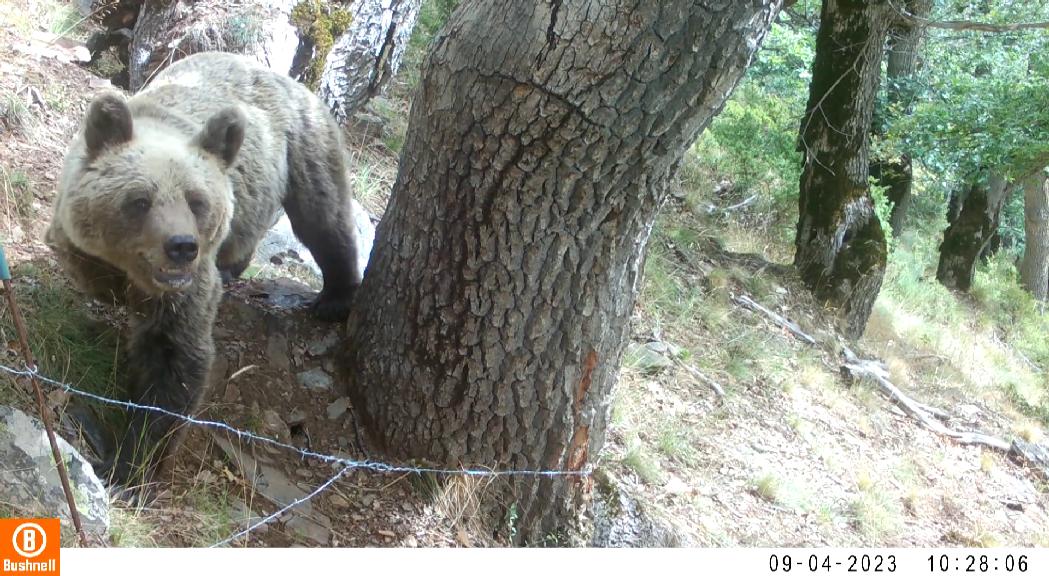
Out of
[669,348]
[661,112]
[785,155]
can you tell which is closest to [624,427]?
[669,348]

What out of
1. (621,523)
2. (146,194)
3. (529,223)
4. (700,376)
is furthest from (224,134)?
(700,376)

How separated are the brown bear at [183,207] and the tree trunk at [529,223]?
2.09 ft

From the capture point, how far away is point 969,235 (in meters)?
17.6

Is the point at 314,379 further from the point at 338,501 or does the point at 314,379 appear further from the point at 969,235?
the point at 969,235

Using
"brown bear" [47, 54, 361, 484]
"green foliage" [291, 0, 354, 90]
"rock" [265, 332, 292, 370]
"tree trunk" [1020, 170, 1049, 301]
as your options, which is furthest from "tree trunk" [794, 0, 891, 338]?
"tree trunk" [1020, 170, 1049, 301]

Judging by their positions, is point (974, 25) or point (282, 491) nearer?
point (282, 491)

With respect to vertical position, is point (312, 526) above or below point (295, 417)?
below

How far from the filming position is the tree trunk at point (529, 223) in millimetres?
3275

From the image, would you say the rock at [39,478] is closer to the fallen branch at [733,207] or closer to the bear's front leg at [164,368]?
the bear's front leg at [164,368]

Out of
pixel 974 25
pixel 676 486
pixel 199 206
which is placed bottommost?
pixel 676 486

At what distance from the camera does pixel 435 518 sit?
13.8ft

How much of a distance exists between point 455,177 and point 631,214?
72cm

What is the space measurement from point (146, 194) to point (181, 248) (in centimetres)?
25

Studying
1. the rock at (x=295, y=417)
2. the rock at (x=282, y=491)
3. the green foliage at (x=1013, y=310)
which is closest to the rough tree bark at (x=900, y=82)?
the green foliage at (x=1013, y=310)
